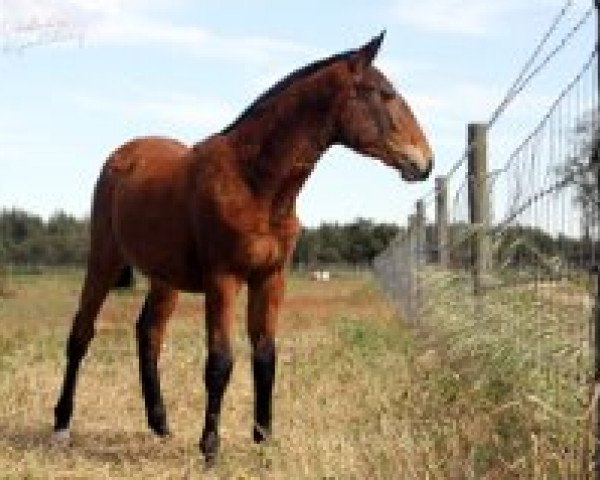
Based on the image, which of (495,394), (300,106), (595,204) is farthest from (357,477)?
(300,106)

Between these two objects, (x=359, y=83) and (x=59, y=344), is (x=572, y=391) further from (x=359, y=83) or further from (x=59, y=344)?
(x=59, y=344)

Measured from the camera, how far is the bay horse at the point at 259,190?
6090 millimetres

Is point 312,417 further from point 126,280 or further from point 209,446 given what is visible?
point 126,280

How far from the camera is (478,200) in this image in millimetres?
9477

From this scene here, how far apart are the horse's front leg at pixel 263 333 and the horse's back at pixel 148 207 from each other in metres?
0.38

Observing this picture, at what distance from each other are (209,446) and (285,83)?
174cm

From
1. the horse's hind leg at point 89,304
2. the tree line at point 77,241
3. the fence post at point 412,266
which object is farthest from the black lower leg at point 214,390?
the tree line at point 77,241

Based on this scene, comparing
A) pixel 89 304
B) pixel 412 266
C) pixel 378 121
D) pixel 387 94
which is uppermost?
pixel 387 94

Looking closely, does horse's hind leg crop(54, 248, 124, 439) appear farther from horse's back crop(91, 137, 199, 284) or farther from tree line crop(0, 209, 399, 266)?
tree line crop(0, 209, 399, 266)

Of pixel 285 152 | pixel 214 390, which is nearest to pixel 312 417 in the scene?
pixel 214 390

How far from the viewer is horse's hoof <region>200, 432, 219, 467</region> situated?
627cm

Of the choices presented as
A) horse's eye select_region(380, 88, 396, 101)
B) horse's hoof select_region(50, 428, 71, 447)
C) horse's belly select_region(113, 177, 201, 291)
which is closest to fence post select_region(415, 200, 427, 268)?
horse's hoof select_region(50, 428, 71, 447)

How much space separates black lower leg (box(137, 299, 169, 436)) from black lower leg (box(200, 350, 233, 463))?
1.13m

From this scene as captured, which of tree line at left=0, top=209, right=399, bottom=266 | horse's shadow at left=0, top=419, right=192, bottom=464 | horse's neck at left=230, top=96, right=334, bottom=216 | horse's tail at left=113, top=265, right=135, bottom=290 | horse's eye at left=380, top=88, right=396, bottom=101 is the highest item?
tree line at left=0, top=209, right=399, bottom=266
